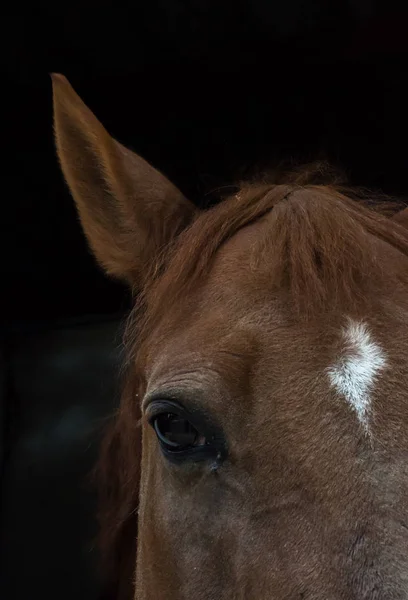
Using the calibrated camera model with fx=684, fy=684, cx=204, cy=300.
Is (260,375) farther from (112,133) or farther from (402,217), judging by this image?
(112,133)

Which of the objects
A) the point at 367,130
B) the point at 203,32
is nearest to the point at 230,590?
the point at 203,32

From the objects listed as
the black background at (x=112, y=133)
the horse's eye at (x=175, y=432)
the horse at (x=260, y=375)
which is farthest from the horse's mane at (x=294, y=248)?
the black background at (x=112, y=133)

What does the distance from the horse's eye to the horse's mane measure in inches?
12.4

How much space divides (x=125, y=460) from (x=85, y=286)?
1930mm

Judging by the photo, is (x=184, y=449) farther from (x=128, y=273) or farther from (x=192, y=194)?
(x=192, y=194)

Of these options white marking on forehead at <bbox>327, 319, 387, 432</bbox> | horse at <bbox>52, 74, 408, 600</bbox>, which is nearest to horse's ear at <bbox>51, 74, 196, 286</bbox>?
horse at <bbox>52, 74, 408, 600</bbox>

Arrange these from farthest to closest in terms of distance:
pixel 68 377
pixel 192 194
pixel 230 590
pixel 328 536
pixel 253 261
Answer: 1. pixel 68 377
2. pixel 192 194
3. pixel 253 261
4. pixel 230 590
5. pixel 328 536

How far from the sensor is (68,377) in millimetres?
3955

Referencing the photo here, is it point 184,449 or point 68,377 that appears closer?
point 184,449

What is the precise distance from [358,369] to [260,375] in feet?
0.58

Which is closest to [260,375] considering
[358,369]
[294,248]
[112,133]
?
[358,369]

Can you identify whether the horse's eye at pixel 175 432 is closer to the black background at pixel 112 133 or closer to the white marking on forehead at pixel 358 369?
the white marking on forehead at pixel 358 369

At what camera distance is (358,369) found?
1.20 meters

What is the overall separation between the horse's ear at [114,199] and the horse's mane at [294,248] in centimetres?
8
